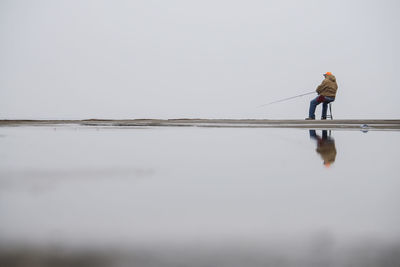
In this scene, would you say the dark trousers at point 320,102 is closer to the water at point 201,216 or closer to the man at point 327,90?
the man at point 327,90

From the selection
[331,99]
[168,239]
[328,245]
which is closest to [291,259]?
[328,245]

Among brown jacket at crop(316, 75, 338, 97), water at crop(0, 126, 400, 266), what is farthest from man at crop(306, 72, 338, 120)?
water at crop(0, 126, 400, 266)

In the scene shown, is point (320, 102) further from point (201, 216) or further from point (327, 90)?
point (201, 216)

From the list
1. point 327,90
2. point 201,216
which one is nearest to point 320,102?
point 327,90

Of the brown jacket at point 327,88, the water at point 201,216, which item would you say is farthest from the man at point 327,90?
the water at point 201,216

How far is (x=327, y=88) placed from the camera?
234 inches

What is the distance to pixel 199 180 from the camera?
1191 mm

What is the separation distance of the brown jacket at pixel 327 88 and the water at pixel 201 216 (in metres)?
4.84

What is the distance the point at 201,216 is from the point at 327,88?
581 centimetres

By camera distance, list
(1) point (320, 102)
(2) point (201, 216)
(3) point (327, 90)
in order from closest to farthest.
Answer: (2) point (201, 216), (3) point (327, 90), (1) point (320, 102)

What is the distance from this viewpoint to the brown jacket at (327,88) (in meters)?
5.95

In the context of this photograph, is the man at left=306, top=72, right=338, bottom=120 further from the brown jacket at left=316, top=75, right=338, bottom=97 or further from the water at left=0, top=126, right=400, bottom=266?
the water at left=0, top=126, right=400, bottom=266

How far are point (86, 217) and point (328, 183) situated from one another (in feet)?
2.65

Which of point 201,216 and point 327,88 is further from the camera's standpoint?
point 327,88
